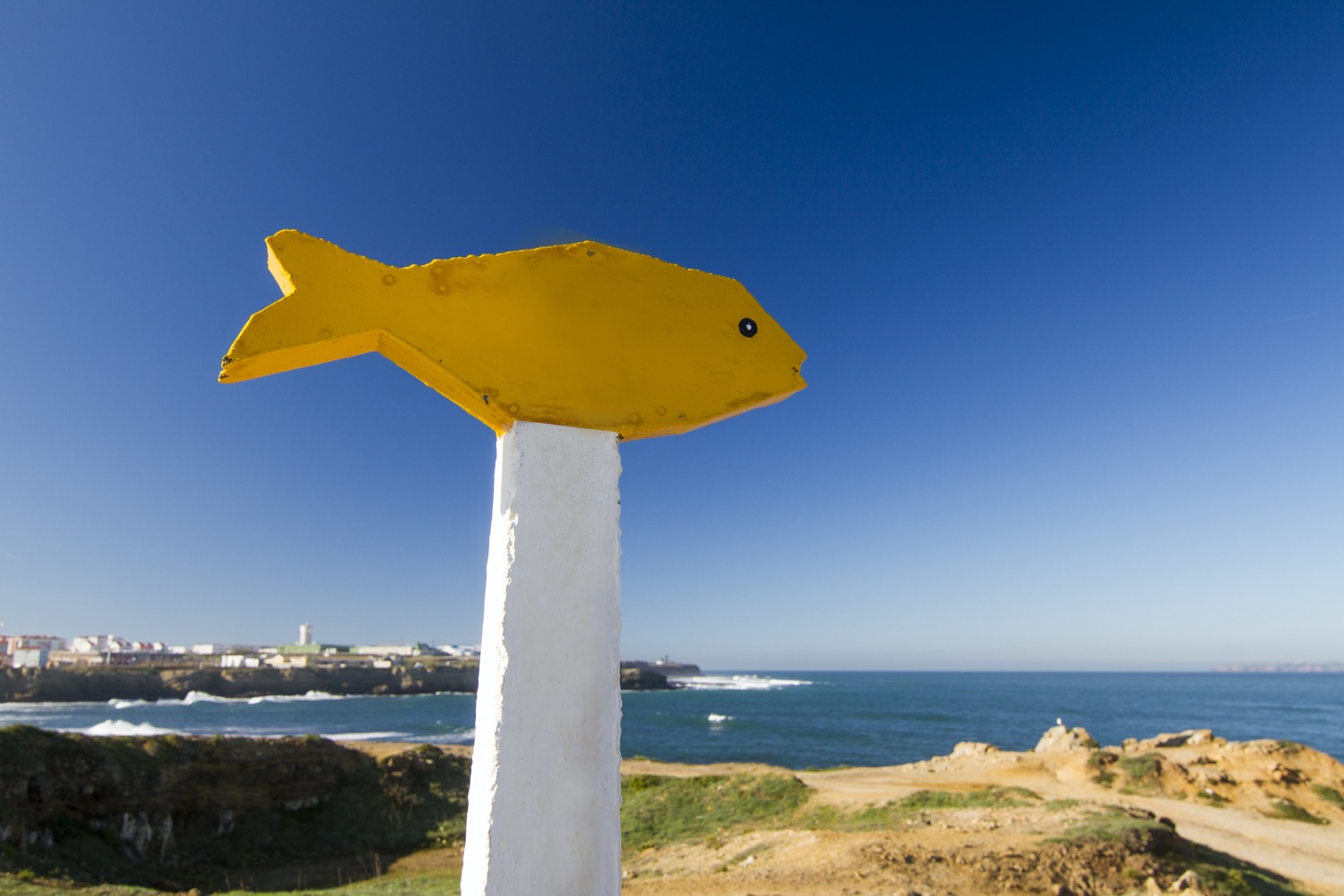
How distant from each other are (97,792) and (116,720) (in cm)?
5284

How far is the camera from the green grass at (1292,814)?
16.0 m

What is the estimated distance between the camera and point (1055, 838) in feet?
33.7

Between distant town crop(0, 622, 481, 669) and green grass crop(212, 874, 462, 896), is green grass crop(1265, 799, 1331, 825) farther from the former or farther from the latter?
distant town crop(0, 622, 481, 669)

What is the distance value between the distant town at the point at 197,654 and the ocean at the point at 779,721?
23860 millimetres

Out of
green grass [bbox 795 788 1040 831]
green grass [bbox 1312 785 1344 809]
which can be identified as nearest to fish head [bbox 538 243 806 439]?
green grass [bbox 795 788 1040 831]

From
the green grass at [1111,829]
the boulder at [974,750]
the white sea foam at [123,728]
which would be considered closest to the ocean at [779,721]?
the white sea foam at [123,728]

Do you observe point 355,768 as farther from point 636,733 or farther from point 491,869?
point 636,733

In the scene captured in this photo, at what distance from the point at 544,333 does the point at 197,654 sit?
151595 mm

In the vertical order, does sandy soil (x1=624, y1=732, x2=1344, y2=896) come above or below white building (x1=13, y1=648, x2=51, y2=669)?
above

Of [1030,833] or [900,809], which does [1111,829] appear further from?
[900,809]

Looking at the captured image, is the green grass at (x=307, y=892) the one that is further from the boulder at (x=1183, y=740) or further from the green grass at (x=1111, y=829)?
the boulder at (x=1183, y=740)

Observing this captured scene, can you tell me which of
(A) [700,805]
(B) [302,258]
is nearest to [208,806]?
(A) [700,805]

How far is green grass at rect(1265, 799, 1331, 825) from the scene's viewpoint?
52.6ft

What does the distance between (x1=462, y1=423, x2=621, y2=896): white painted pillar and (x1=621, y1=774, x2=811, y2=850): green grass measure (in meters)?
14.0
